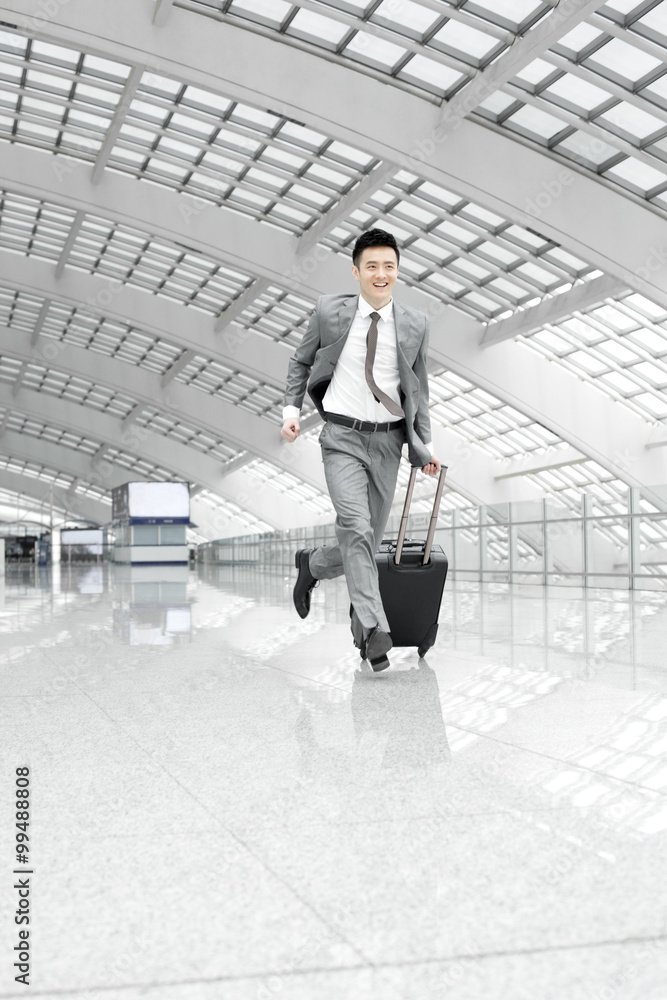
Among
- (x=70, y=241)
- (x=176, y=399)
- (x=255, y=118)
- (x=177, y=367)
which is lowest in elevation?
(x=176, y=399)

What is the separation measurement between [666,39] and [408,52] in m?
4.82

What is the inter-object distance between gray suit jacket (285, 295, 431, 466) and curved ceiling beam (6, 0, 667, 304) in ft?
48.8

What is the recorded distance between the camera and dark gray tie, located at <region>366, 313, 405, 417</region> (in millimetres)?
4445

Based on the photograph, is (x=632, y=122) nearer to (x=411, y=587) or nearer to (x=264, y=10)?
(x=264, y=10)

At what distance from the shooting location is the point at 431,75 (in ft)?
60.7

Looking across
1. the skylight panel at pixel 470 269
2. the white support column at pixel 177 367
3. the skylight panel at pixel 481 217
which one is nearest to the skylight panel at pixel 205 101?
the skylight panel at pixel 481 217

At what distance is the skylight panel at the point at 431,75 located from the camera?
18.2 meters

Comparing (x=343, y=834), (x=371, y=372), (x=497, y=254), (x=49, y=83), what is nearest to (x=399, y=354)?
(x=371, y=372)

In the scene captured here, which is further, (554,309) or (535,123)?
(554,309)

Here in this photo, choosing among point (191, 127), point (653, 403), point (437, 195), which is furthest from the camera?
point (653, 403)

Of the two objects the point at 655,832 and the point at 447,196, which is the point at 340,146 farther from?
the point at 655,832

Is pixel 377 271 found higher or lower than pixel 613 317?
lower

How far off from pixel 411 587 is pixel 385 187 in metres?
20.0

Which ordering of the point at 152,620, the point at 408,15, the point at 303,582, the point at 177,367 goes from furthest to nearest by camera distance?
the point at 177,367 < the point at 408,15 < the point at 152,620 < the point at 303,582
